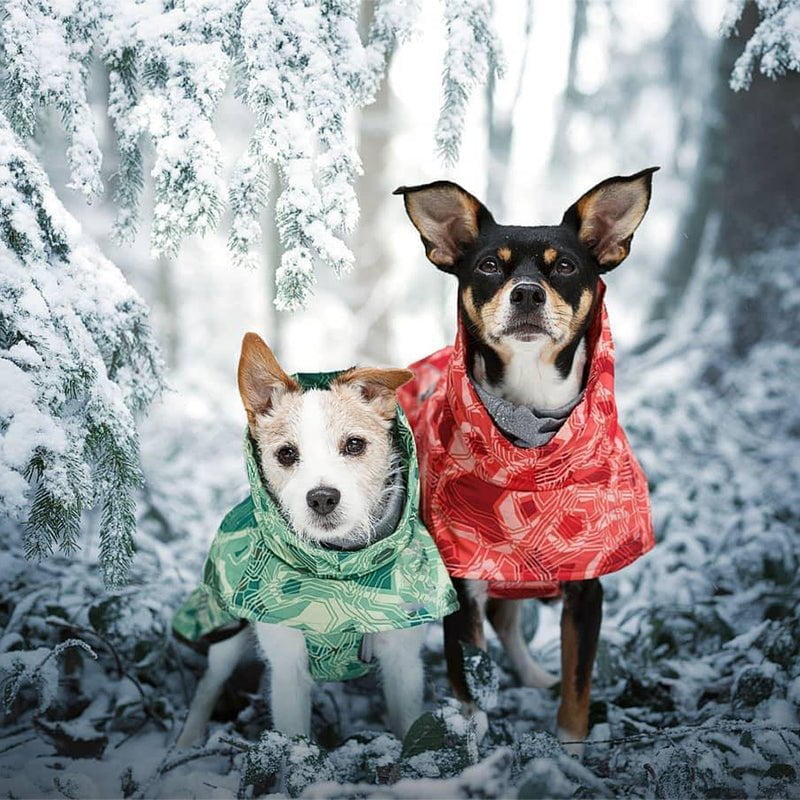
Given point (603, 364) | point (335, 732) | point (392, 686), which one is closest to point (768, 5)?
point (603, 364)

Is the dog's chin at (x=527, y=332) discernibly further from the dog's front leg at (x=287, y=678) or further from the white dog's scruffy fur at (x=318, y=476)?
the dog's front leg at (x=287, y=678)

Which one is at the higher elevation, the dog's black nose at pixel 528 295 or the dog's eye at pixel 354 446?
the dog's black nose at pixel 528 295

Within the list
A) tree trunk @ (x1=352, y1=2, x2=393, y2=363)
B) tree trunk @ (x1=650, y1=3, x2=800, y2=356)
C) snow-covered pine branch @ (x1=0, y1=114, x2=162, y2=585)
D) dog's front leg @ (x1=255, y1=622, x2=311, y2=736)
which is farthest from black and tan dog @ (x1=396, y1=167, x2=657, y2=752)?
tree trunk @ (x1=352, y1=2, x2=393, y2=363)

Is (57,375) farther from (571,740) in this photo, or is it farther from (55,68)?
(571,740)

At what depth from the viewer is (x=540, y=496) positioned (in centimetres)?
299

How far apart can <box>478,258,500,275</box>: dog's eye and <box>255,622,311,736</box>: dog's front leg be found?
1583 mm

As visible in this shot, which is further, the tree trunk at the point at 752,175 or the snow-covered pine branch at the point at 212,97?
the tree trunk at the point at 752,175

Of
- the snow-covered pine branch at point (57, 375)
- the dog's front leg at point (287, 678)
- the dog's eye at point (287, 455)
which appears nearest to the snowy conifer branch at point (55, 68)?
the snow-covered pine branch at point (57, 375)

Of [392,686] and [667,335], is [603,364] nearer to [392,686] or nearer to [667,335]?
[392,686]

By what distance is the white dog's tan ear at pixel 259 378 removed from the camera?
292 centimetres

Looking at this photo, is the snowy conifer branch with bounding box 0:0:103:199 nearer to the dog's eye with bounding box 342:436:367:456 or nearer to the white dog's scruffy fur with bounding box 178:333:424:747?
the white dog's scruffy fur with bounding box 178:333:424:747

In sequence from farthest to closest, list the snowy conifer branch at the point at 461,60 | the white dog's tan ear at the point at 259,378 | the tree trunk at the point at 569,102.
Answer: the tree trunk at the point at 569,102
the snowy conifer branch at the point at 461,60
the white dog's tan ear at the point at 259,378

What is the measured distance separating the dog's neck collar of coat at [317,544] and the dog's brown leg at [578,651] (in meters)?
0.78

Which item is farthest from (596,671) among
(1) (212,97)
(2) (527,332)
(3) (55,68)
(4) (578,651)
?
(3) (55,68)
